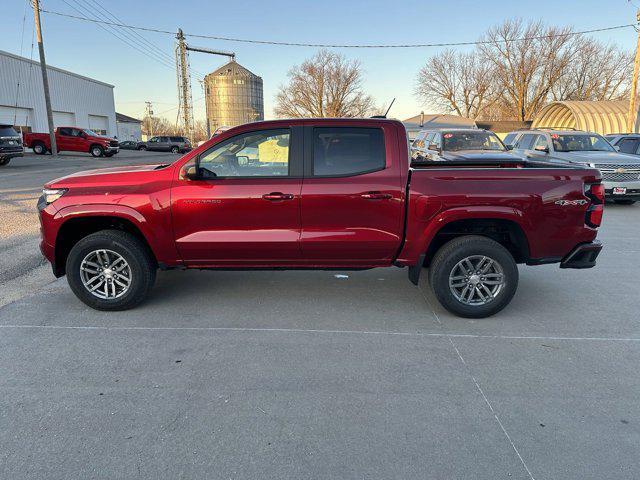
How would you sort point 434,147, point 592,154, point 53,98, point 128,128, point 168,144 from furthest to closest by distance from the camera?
point 128,128 → point 168,144 → point 53,98 → point 434,147 → point 592,154

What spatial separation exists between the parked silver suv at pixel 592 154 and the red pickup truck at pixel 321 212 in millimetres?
7283

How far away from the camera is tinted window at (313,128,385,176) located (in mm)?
4129

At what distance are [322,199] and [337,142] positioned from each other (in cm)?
60

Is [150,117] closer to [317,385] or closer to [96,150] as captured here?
[96,150]

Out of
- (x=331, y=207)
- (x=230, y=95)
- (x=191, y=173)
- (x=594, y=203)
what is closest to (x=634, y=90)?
(x=594, y=203)

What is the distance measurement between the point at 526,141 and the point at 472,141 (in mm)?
2652

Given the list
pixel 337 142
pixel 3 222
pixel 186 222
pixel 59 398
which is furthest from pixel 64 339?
pixel 3 222

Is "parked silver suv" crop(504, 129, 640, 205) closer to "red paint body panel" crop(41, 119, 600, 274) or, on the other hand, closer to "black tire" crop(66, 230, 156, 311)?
"red paint body panel" crop(41, 119, 600, 274)

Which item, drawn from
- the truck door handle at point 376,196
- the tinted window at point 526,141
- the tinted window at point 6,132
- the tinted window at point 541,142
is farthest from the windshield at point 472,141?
the tinted window at point 6,132

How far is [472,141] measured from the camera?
11984mm

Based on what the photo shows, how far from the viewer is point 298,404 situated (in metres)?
2.84

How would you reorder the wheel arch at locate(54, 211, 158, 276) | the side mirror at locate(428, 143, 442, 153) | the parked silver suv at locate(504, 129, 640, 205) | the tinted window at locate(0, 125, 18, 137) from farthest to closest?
the tinted window at locate(0, 125, 18, 137) < the side mirror at locate(428, 143, 442, 153) < the parked silver suv at locate(504, 129, 640, 205) < the wheel arch at locate(54, 211, 158, 276)

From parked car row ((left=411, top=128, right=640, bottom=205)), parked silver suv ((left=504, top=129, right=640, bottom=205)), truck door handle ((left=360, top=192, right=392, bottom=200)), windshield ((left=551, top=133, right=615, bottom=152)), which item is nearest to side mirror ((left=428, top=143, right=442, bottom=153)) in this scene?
parked car row ((left=411, top=128, right=640, bottom=205))

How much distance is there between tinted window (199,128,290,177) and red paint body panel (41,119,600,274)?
0.08 m
